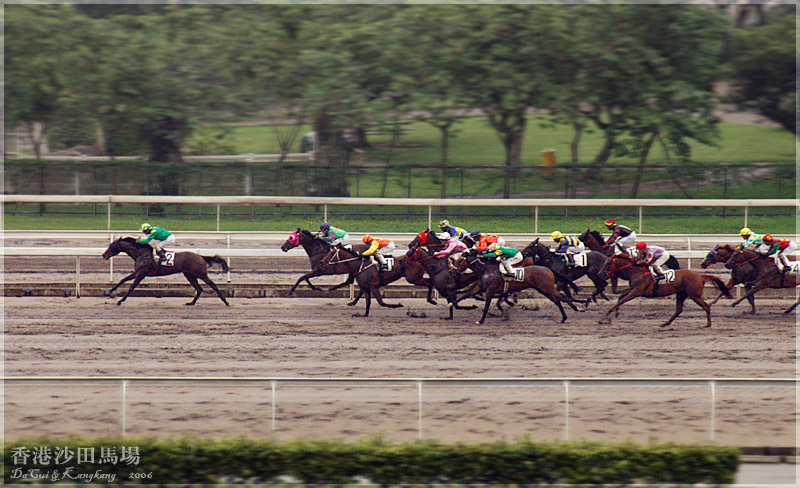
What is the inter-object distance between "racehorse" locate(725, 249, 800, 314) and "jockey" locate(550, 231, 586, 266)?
6.84 feet

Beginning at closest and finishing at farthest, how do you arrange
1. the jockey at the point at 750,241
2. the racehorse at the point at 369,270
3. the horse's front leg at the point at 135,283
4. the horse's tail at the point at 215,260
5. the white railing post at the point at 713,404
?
the white railing post at the point at 713,404, the jockey at the point at 750,241, the racehorse at the point at 369,270, the horse's front leg at the point at 135,283, the horse's tail at the point at 215,260

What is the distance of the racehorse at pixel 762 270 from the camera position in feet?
42.6

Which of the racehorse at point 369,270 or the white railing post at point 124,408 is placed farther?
the racehorse at point 369,270

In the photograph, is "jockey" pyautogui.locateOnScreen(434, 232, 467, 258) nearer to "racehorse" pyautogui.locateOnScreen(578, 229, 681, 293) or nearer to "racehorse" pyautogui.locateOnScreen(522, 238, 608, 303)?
"racehorse" pyautogui.locateOnScreen(522, 238, 608, 303)

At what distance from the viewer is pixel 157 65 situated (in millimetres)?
21859

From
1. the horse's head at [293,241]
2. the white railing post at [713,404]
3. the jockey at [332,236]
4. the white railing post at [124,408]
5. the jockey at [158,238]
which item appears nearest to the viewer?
the white railing post at [124,408]

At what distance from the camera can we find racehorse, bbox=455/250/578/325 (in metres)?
12.6

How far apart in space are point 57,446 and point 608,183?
16959 millimetres

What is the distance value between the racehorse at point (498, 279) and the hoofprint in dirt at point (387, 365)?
50 centimetres

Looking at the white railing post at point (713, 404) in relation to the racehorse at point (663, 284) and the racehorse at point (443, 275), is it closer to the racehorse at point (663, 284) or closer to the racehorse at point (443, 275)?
the racehorse at point (663, 284)

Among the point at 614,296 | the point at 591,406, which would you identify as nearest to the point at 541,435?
the point at 591,406

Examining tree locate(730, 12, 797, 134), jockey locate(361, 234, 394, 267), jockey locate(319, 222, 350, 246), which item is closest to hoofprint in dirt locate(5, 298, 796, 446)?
jockey locate(361, 234, 394, 267)

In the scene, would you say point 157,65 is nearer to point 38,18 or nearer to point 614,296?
point 38,18

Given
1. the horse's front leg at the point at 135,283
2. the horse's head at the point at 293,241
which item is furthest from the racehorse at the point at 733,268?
the horse's front leg at the point at 135,283
